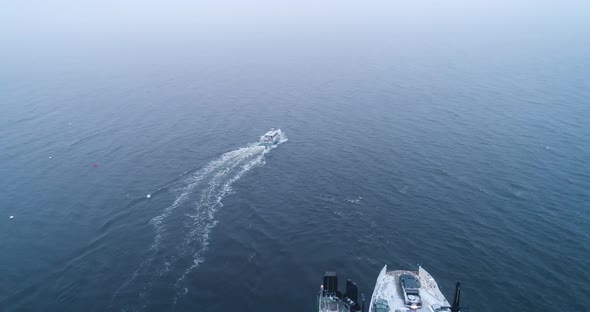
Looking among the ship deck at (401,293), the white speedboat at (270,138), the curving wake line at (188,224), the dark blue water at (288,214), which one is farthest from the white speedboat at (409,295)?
the white speedboat at (270,138)

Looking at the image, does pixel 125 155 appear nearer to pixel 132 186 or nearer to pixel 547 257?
pixel 132 186

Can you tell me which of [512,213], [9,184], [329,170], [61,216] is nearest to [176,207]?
[61,216]

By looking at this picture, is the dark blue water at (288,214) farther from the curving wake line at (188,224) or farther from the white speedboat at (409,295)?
the white speedboat at (409,295)

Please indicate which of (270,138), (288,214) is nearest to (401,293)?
(288,214)

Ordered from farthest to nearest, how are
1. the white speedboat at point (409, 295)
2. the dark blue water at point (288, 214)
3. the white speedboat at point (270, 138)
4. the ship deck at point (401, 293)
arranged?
the white speedboat at point (270, 138) → the dark blue water at point (288, 214) → the ship deck at point (401, 293) → the white speedboat at point (409, 295)

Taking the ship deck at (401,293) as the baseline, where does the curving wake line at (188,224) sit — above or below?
below

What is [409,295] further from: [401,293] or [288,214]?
[288,214]
